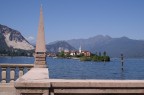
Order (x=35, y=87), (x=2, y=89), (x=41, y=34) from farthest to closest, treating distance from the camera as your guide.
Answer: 1. (x=41, y=34)
2. (x=2, y=89)
3. (x=35, y=87)

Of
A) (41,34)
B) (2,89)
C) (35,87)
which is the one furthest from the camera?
(41,34)

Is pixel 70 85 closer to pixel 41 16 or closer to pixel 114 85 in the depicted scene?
pixel 114 85

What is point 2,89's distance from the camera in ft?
36.4

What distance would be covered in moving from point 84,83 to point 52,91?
605 millimetres

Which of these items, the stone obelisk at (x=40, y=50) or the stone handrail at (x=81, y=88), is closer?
the stone handrail at (x=81, y=88)

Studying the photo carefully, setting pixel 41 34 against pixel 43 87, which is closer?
pixel 43 87

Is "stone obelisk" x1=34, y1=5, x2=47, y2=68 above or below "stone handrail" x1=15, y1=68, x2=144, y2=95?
above

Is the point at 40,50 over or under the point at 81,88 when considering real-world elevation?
over

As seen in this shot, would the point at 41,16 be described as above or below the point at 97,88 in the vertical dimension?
above

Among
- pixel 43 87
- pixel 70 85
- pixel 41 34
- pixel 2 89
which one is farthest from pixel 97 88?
pixel 41 34

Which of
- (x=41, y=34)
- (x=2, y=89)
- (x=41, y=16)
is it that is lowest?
(x=2, y=89)

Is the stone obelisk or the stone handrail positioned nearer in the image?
the stone handrail

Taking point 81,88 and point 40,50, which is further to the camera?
point 40,50

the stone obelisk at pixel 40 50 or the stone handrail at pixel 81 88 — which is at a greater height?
the stone obelisk at pixel 40 50
